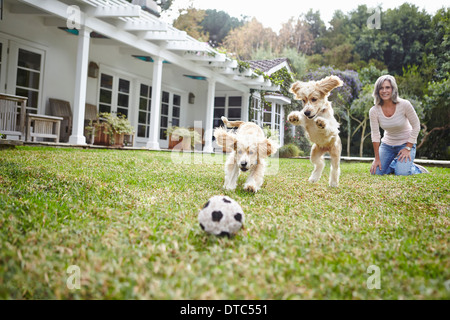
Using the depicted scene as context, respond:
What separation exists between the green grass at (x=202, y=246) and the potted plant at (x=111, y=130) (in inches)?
302

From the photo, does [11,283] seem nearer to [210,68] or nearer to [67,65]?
[67,65]

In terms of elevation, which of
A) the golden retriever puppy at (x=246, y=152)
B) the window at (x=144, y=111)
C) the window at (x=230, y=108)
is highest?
the window at (x=230, y=108)

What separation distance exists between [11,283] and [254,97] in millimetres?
17065

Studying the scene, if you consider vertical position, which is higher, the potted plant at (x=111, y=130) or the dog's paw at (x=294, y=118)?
the potted plant at (x=111, y=130)

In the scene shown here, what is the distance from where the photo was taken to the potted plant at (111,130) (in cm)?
1099

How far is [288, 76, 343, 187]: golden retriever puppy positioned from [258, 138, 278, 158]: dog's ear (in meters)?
0.42

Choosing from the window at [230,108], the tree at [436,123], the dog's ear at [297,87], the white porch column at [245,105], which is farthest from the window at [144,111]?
the tree at [436,123]

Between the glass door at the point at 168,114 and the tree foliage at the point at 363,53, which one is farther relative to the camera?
the tree foliage at the point at 363,53

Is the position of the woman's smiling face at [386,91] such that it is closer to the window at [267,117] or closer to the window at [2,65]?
the window at [2,65]

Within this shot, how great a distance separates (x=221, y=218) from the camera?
2.12 meters

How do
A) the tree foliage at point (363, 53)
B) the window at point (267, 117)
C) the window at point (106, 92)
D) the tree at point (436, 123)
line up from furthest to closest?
1. the tree foliage at point (363, 53)
2. the tree at point (436, 123)
3. the window at point (267, 117)
4. the window at point (106, 92)

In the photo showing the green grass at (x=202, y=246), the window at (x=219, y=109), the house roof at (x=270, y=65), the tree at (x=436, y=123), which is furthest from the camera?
the tree at (x=436, y=123)

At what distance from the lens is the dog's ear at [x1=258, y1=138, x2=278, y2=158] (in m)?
4.06
